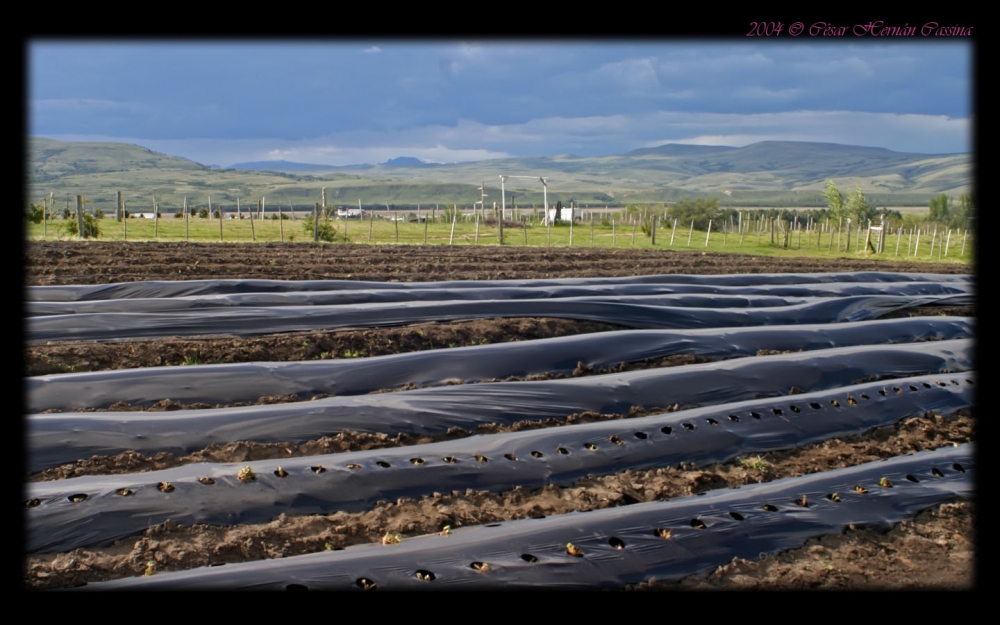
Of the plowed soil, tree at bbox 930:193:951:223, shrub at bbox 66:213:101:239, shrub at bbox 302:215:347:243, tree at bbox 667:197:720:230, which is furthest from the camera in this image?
tree at bbox 930:193:951:223

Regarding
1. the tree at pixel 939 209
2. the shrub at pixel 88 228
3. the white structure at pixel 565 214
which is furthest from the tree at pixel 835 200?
the shrub at pixel 88 228

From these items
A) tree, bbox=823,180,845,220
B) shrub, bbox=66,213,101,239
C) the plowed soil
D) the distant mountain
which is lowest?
the plowed soil

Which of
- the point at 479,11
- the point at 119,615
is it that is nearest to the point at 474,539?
the point at 119,615

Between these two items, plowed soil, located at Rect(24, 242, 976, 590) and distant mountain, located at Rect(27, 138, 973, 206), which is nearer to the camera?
plowed soil, located at Rect(24, 242, 976, 590)

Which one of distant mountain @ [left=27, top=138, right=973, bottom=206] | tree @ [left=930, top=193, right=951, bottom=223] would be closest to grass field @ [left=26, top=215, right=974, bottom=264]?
tree @ [left=930, top=193, right=951, bottom=223]

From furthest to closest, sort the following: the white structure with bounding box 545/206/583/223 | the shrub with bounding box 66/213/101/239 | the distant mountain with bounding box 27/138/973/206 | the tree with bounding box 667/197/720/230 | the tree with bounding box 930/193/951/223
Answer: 1. the distant mountain with bounding box 27/138/973/206
2. the tree with bounding box 930/193/951/223
3. the tree with bounding box 667/197/720/230
4. the white structure with bounding box 545/206/583/223
5. the shrub with bounding box 66/213/101/239

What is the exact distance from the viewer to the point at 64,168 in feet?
418

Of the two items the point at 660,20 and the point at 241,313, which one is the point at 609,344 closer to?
the point at 660,20

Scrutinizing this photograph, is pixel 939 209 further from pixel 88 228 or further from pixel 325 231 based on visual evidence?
pixel 88 228

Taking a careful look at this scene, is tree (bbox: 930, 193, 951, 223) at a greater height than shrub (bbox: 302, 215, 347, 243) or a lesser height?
greater

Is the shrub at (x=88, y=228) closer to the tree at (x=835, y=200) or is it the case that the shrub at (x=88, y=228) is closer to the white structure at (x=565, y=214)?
the white structure at (x=565, y=214)

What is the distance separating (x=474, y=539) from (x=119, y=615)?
1300 millimetres

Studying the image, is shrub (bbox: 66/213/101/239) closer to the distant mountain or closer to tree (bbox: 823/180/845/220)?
tree (bbox: 823/180/845/220)

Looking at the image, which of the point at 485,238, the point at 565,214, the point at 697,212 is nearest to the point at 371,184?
the point at 565,214
